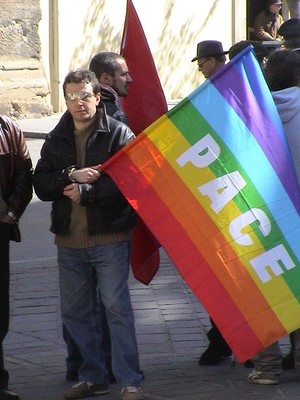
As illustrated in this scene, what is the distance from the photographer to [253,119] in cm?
564

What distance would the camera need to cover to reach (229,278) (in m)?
5.52

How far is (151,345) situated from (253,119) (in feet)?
6.02

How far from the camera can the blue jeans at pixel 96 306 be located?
5.73m

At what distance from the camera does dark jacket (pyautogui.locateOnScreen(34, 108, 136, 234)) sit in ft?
18.6

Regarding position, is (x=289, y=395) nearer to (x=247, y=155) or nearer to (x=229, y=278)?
(x=229, y=278)

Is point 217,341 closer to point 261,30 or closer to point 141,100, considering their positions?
point 141,100

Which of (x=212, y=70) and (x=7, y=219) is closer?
(x=7, y=219)

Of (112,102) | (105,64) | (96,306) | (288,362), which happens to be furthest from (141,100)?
(288,362)

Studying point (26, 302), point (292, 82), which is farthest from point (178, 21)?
point (292, 82)

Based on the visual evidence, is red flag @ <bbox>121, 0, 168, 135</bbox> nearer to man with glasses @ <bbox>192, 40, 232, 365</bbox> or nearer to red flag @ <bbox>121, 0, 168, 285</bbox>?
red flag @ <bbox>121, 0, 168, 285</bbox>

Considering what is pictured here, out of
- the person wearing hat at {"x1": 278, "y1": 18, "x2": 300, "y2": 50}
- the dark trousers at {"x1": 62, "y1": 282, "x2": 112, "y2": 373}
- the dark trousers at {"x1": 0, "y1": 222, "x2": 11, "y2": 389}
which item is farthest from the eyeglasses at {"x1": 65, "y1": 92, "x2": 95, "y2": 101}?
the person wearing hat at {"x1": 278, "y1": 18, "x2": 300, "y2": 50}

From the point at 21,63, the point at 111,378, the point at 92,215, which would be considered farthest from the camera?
the point at 21,63

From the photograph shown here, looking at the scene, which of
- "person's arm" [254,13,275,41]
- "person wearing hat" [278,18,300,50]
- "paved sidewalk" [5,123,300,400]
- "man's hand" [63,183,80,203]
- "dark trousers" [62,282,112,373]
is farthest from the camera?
"person's arm" [254,13,275,41]

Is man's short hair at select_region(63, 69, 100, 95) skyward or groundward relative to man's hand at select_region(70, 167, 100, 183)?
skyward
